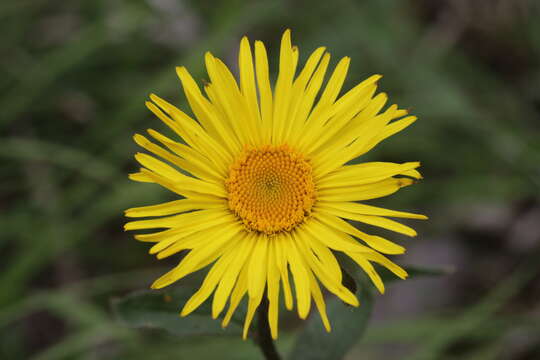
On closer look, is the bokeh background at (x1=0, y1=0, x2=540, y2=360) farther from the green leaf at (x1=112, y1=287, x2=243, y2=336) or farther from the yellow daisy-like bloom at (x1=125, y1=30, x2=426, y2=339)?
the yellow daisy-like bloom at (x1=125, y1=30, x2=426, y2=339)

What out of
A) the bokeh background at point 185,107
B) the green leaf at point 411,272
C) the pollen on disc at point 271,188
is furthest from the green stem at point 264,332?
the bokeh background at point 185,107

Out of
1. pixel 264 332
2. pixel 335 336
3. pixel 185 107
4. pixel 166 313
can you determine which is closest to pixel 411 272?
pixel 335 336

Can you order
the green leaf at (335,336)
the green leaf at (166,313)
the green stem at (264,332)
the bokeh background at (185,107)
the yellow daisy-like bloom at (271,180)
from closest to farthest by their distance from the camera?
1. the yellow daisy-like bloom at (271,180)
2. the green stem at (264,332)
3. the green leaf at (166,313)
4. the green leaf at (335,336)
5. the bokeh background at (185,107)

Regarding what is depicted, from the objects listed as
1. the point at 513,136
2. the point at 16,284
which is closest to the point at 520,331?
the point at 513,136

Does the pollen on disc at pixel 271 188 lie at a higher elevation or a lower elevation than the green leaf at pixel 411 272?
higher

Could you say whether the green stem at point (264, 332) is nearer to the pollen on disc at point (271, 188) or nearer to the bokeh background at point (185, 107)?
the pollen on disc at point (271, 188)

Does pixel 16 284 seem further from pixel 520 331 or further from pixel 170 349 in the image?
pixel 520 331
